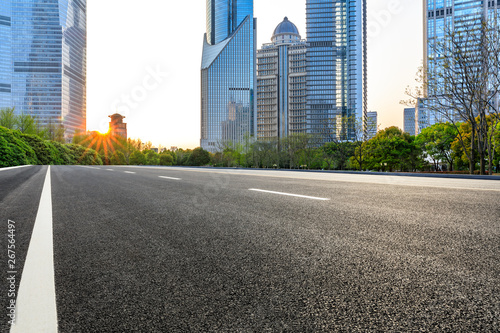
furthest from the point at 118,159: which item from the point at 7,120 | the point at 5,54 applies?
the point at 5,54

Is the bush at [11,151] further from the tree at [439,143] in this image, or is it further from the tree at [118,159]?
the tree at [439,143]

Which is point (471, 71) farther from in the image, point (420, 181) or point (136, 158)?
point (136, 158)

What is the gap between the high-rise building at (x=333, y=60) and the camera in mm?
122438

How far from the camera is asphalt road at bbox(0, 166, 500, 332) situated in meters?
1.17

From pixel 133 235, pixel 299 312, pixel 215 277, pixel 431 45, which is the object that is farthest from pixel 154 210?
pixel 431 45

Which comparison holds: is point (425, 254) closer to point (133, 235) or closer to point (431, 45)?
point (133, 235)

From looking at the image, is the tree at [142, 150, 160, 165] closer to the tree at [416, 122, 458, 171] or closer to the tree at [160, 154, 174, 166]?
the tree at [160, 154, 174, 166]

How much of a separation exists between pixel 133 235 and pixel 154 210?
1.29 meters

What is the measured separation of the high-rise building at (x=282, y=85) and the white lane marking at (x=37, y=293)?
123925 millimetres

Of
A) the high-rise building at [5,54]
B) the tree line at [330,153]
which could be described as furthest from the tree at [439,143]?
the high-rise building at [5,54]

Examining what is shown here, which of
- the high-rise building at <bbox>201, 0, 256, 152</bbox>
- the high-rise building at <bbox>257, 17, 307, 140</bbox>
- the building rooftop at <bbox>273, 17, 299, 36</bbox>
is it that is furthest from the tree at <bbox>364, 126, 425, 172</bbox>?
the high-rise building at <bbox>201, 0, 256, 152</bbox>

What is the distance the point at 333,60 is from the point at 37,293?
445ft

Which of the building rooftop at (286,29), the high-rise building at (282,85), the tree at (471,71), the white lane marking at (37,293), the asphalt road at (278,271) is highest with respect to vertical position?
the building rooftop at (286,29)

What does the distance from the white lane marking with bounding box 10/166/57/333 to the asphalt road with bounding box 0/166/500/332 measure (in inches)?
1.4
